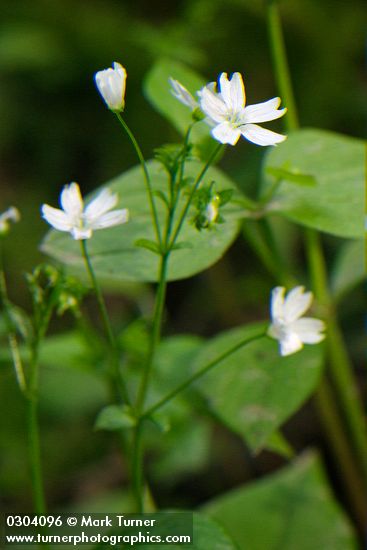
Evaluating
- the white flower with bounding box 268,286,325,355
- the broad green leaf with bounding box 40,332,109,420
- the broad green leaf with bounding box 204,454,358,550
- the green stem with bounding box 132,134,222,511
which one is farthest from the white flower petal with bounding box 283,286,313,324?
the broad green leaf with bounding box 40,332,109,420

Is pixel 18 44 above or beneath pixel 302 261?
above

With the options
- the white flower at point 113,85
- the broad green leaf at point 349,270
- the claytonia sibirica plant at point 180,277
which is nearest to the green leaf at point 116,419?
the claytonia sibirica plant at point 180,277

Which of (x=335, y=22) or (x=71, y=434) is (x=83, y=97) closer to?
(x=335, y=22)

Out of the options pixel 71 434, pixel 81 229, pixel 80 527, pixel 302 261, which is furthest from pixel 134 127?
pixel 81 229

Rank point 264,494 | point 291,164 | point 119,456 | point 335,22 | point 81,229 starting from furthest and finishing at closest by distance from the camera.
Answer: point 335,22, point 119,456, point 264,494, point 291,164, point 81,229

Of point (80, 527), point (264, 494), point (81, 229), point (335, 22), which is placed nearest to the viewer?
point (81, 229)

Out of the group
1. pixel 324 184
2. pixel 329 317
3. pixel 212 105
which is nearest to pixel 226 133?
pixel 212 105

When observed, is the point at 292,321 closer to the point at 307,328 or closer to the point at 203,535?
the point at 307,328
